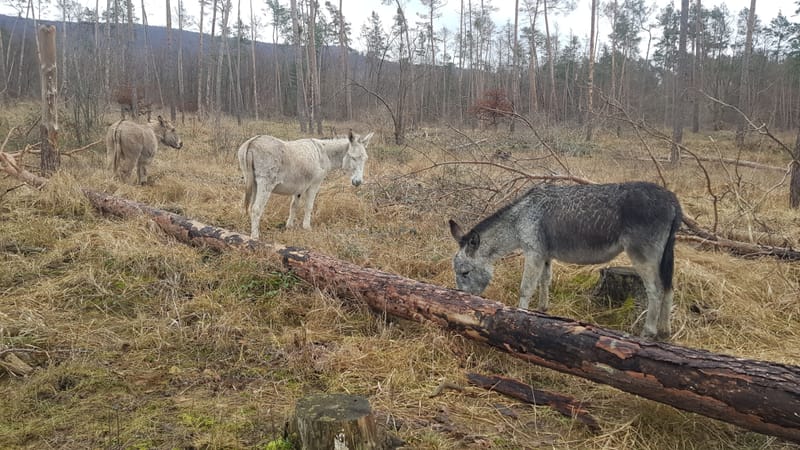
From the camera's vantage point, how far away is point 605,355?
336 centimetres

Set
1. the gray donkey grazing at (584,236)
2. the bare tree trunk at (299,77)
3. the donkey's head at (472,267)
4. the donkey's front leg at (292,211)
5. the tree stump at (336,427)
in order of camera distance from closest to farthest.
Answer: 1. the tree stump at (336,427)
2. the gray donkey grazing at (584,236)
3. the donkey's head at (472,267)
4. the donkey's front leg at (292,211)
5. the bare tree trunk at (299,77)

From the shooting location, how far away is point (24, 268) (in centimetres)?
569

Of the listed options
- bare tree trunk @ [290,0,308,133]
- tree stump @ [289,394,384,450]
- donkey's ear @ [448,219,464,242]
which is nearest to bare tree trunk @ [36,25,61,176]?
donkey's ear @ [448,219,464,242]

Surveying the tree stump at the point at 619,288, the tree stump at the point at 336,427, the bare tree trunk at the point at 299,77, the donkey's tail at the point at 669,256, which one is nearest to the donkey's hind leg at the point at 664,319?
the donkey's tail at the point at 669,256

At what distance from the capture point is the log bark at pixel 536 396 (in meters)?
3.34

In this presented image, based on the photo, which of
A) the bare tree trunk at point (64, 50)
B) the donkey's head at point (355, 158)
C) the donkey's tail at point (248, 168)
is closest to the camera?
the donkey's tail at point (248, 168)

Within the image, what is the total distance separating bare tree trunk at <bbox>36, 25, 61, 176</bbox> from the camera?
32.6ft

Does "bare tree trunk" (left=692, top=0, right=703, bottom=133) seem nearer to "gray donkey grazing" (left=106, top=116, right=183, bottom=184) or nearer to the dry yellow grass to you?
the dry yellow grass

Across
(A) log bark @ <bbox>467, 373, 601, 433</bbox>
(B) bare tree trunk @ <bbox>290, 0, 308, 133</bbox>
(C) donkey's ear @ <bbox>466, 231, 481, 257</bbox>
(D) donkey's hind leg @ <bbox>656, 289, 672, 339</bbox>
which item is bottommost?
(A) log bark @ <bbox>467, 373, 601, 433</bbox>

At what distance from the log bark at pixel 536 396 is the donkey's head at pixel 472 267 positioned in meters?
1.54

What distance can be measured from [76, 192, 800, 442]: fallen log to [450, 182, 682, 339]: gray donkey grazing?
95 cm

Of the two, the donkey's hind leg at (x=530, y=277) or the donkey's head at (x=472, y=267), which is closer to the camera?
the donkey's hind leg at (x=530, y=277)

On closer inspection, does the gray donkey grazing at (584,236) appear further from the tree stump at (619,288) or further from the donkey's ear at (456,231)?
the tree stump at (619,288)

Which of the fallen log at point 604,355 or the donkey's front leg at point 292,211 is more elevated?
the donkey's front leg at point 292,211
